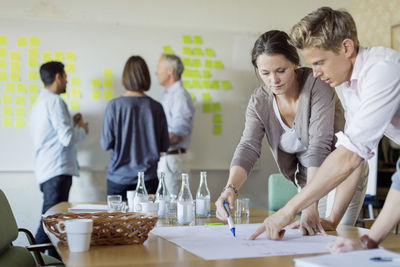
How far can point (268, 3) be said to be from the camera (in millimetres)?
5113

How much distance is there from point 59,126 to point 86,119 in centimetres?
62

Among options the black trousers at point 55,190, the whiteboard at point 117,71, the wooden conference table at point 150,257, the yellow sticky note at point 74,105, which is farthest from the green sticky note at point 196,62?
the wooden conference table at point 150,257

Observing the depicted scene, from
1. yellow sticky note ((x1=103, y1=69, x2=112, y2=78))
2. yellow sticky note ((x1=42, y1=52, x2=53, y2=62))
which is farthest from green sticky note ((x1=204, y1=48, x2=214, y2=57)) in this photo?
yellow sticky note ((x1=42, y1=52, x2=53, y2=62))

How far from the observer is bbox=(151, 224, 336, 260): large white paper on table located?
1.55 meters

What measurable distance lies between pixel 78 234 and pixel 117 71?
321 cm

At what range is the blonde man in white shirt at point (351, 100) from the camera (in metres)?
1.45

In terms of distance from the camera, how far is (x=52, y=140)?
13.3ft

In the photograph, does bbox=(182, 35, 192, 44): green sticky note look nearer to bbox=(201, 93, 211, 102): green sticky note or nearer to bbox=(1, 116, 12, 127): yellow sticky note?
bbox=(201, 93, 211, 102): green sticky note

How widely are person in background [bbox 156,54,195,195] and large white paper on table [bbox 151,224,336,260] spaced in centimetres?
243

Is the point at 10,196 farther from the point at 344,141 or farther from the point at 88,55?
the point at 344,141

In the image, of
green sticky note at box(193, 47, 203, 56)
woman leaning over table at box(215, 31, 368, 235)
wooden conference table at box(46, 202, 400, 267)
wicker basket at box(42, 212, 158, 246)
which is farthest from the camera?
green sticky note at box(193, 47, 203, 56)

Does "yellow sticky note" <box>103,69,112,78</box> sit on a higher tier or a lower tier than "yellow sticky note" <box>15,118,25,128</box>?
higher

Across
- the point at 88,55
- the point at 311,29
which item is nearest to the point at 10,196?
the point at 88,55

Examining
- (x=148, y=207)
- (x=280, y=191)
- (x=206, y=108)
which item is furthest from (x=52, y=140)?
(x=148, y=207)
